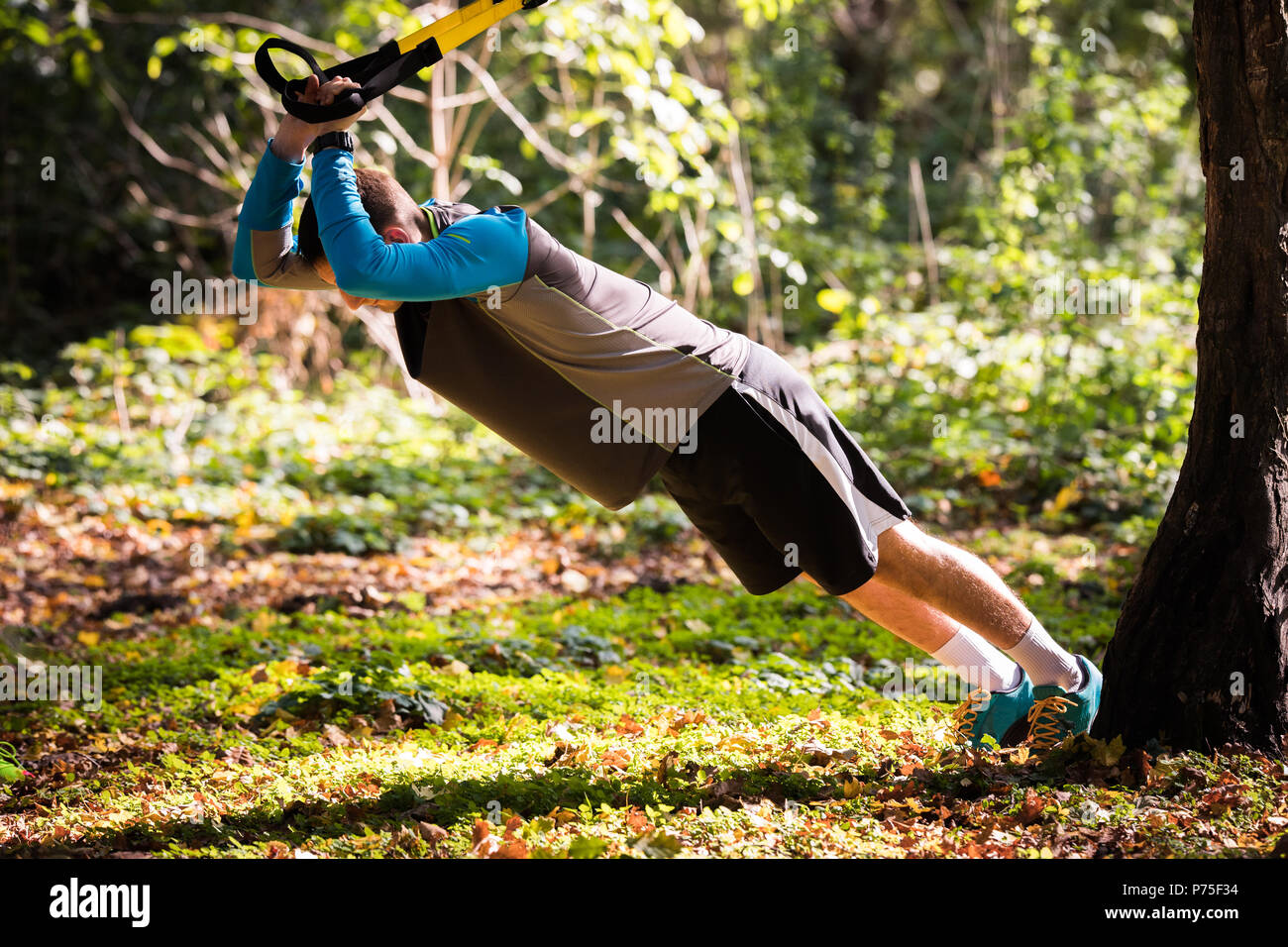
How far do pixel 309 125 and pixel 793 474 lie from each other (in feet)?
5.20

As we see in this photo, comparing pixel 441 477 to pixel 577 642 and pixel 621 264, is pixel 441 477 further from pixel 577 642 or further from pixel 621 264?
pixel 621 264

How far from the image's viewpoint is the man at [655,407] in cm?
297

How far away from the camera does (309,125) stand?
2.94 metres

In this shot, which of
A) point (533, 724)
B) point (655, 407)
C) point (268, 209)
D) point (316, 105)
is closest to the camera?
point (316, 105)

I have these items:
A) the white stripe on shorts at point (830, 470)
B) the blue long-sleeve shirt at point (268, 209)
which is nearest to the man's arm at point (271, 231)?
the blue long-sleeve shirt at point (268, 209)

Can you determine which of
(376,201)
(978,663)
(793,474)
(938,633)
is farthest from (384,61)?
(978,663)

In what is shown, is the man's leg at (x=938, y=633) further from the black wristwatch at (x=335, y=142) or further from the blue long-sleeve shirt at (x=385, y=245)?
the black wristwatch at (x=335, y=142)

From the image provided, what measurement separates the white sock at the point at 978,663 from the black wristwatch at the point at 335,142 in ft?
7.20

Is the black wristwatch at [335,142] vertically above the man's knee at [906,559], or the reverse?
the black wristwatch at [335,142]

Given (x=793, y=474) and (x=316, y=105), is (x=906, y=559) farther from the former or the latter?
(x=316, y=105)

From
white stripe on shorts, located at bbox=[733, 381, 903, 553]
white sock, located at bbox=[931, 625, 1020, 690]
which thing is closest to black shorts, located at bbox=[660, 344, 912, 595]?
white stripe on shorts, located at bbox=[733, 381, 903, 553]

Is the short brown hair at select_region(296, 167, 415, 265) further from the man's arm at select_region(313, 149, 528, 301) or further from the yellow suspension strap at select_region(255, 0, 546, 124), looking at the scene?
the yellow suspension strap at select_region(255, 0, 546, 124)

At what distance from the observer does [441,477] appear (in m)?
7.83
